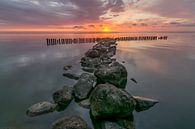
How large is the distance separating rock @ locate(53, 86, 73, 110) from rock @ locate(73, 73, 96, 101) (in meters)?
0.60

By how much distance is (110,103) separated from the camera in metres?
12.1

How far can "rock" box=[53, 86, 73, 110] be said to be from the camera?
1527 cm

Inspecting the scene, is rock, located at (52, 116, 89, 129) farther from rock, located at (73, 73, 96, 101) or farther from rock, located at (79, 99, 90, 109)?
rock, located at (73, 73, 96, 101)

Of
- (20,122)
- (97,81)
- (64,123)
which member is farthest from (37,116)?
(97,81)

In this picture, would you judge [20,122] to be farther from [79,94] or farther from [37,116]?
[79,94]

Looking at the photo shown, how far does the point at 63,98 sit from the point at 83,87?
2.17 metres

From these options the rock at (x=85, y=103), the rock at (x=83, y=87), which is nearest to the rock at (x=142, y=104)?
the rock at (x=85, y=103)

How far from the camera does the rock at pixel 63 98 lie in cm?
1527

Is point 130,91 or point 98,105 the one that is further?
point 130,91

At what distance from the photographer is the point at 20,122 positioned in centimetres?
1273

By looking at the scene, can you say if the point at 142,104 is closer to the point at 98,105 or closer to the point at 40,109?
the point at 98,105

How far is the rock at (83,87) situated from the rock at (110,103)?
328 centimetres

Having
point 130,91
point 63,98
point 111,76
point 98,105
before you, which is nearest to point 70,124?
point 98,105

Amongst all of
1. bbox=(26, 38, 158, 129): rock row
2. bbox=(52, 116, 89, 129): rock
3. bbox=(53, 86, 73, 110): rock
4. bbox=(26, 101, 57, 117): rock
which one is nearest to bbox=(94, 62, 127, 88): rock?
bbox=(26, 38, 158, 129): rock row
